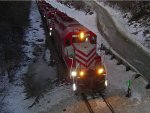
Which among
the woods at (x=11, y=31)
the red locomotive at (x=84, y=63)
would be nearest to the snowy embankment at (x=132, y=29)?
the red locomotive at (x=84, y=63)

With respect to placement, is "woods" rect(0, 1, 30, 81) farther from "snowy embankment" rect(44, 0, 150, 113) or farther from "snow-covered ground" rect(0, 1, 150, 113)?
"snowy embankment" rect(44, 0, 150, 113)

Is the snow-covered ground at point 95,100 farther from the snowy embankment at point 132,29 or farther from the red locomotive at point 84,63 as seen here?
the snowy embankment at point 132,29

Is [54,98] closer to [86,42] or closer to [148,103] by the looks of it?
[86,42]

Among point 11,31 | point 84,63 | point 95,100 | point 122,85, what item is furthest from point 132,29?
point 95,100

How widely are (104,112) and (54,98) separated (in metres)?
3.66

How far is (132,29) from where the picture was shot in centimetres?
3331

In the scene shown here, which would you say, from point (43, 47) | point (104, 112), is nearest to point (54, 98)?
point (104, 112)

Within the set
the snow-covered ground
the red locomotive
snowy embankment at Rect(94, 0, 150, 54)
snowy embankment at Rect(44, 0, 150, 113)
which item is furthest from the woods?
snowy embankment at Rect(94, 0, 150, 54)

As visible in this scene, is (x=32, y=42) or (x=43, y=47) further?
(x=32, y=42)

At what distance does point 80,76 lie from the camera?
61.0 feet

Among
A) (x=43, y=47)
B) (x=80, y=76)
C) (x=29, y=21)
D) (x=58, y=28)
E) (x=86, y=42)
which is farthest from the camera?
(x=29, y=21)

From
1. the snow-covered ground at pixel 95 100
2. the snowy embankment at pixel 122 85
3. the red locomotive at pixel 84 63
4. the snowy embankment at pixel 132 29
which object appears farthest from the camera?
the snowy embankment at pixel 132 29

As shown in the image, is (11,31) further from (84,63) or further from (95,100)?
(95,100)

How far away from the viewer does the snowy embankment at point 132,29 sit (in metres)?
28.6
